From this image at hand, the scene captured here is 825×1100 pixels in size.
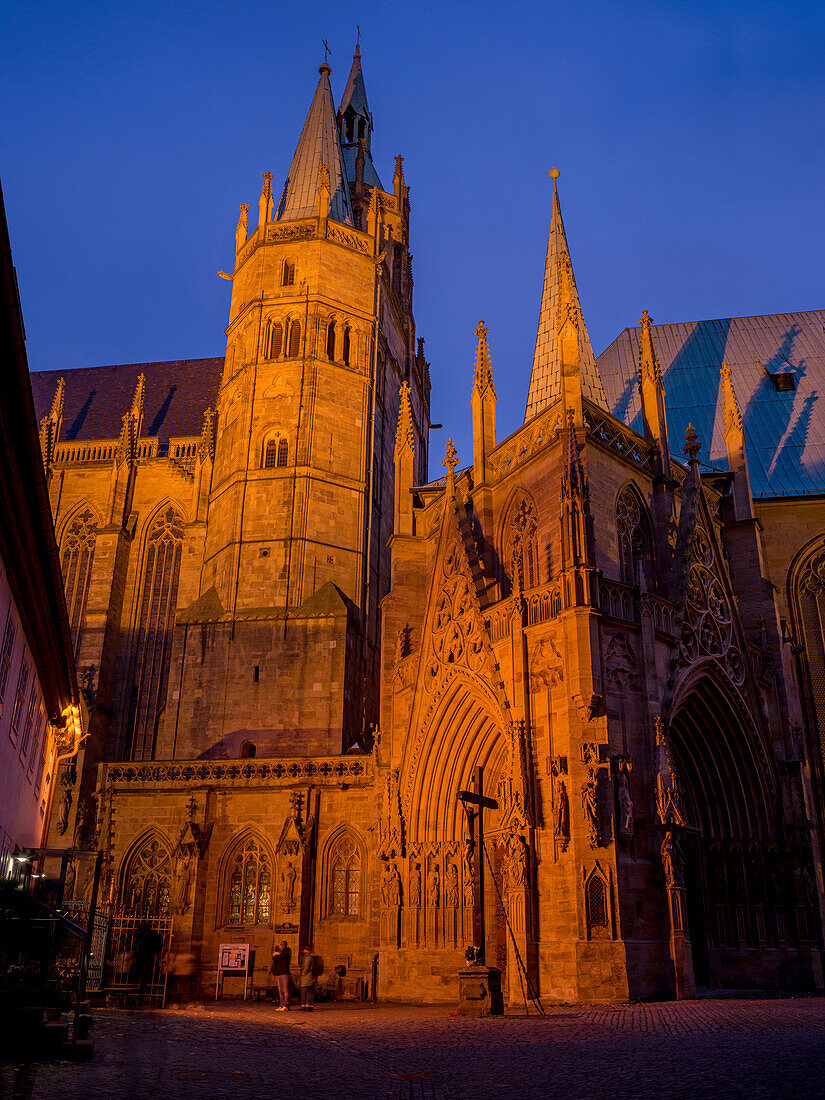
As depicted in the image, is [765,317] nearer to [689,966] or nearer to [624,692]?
[624,692]

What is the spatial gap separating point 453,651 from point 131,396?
27646mm

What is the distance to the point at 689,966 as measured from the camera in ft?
53.6

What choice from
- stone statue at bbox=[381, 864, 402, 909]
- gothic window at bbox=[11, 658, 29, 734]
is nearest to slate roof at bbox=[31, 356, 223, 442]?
stone statue at bbox=[381, 864, 402, 909]

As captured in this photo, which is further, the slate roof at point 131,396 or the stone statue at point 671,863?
the slate roof at point 131,396

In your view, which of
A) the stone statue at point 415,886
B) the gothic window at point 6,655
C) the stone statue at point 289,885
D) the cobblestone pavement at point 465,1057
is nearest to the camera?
the cobblestone pavement at point 465,1057

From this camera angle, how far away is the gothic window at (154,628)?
33.1m

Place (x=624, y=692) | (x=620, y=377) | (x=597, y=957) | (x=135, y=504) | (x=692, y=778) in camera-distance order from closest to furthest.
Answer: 1. (x=597, y=957)
2. (x=624, y=692)
3. (x=692, y=778)
4. (x=620, y=377)
5. (x=135, y=504)

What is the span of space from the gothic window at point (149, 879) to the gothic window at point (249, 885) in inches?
67.7

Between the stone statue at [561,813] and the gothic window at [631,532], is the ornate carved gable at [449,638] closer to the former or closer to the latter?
the stone statue at [561,813]

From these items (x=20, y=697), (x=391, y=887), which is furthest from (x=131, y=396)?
(x=20, y=697)

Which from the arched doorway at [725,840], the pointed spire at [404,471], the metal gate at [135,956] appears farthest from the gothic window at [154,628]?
the arched doorway at [725,840]

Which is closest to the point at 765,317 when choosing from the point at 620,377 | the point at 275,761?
the point at 620,377

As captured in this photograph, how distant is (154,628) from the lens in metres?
34.3

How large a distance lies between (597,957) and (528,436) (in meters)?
12.1
